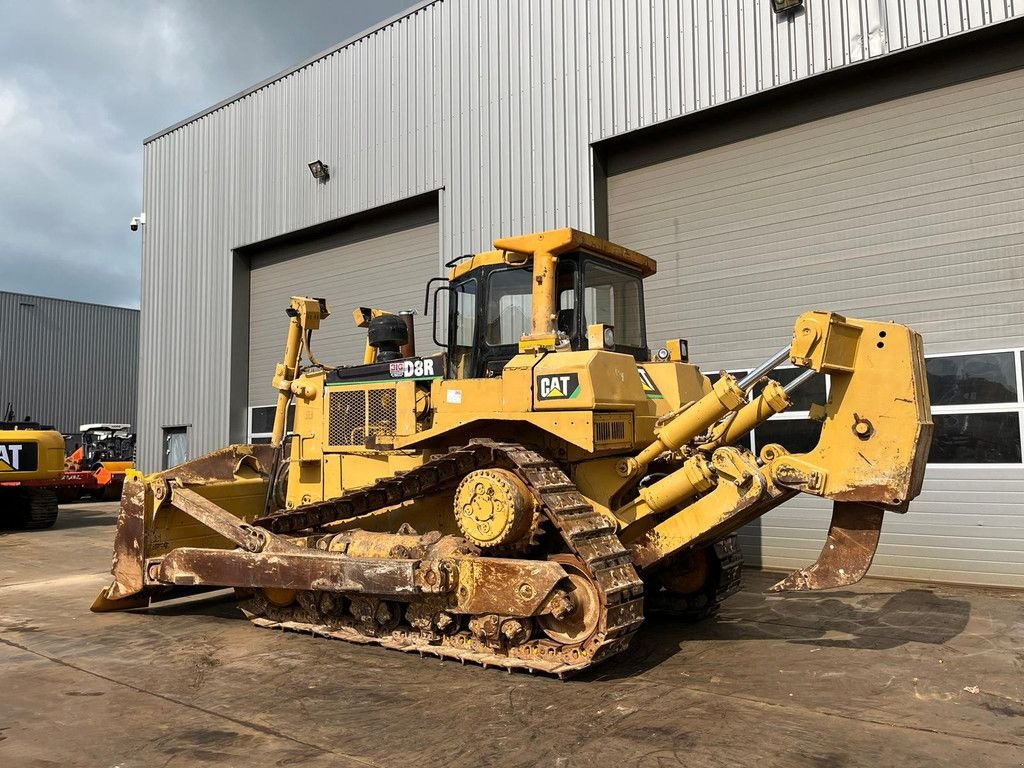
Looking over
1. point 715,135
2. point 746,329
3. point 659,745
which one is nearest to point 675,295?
point 746,329

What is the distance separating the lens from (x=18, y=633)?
712cm

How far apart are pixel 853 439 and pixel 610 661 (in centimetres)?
237

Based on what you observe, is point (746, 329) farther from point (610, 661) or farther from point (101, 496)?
point (101, 496)

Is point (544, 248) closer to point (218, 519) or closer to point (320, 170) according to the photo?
point (218, 519)

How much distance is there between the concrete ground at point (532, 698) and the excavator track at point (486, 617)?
0.49 ft

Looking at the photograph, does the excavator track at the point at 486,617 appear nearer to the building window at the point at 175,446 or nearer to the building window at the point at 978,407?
the building window at the point at 978,407

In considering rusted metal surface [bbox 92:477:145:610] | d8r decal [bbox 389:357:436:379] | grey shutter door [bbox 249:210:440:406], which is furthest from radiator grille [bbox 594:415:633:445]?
grey shutter door [bbox 249:210:440:406]

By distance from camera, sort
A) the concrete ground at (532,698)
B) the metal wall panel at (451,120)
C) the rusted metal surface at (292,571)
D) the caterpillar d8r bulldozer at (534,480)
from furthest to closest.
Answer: the metal wall panel at (451,120)
the rusted metal surface at (292,571)
the caterpillar d8r bulldozer at (534,480)
the concrete ground at (532,698)

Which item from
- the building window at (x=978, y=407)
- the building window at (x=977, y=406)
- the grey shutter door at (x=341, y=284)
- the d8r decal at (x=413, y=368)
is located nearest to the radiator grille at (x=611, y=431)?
the d8r decal at (x=413, y=368)

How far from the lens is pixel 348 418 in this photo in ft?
24.6

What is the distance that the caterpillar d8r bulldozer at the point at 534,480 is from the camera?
17.1ft

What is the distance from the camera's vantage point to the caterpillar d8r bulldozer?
5.20 meters

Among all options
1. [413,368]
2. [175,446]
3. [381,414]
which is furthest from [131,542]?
[175,446]

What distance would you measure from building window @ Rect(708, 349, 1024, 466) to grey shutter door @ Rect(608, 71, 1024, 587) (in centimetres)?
15
